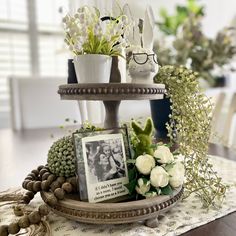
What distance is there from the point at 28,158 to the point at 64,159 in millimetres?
633

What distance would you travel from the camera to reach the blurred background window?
112 inches

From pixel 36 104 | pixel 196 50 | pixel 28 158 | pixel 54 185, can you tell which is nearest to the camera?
pixel 54 185

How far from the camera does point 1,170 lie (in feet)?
3.31

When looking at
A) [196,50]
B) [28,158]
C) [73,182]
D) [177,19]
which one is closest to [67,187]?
[73,182]

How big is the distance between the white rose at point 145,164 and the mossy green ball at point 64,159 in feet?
0.48

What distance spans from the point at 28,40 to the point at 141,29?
101 inches

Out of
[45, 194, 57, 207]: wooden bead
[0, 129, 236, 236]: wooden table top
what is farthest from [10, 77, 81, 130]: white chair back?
A: [45, 194, 57, 207]: wooden bead

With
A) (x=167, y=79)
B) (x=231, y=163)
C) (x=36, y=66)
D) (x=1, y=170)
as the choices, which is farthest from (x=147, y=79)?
(x=36, y=66)

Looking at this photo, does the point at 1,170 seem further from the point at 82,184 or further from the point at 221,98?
the point at 221,98

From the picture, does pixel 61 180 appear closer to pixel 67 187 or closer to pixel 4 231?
pixel 67 187

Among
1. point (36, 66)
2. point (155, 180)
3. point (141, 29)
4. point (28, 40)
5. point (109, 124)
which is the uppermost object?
point (28, 40)

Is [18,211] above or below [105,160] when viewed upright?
below

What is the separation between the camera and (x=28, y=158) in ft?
3.85

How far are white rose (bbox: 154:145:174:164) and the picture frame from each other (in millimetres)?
70
